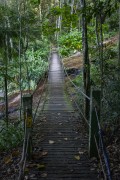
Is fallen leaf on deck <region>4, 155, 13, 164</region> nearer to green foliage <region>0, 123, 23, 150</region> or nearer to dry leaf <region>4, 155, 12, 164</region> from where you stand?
dry leaf <region>4, 155, 12, 164</region>

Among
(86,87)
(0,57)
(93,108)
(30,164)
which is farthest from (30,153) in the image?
(0,57)

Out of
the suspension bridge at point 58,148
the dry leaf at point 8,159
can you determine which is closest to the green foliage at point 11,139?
the suspension bridge at point 58,148

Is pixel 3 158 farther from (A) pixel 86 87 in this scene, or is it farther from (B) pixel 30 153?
(A) pixel 86 87

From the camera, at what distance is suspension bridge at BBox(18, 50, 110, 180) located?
5.57m

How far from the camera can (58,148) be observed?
22.7 feet

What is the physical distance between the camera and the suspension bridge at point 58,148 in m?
5.57

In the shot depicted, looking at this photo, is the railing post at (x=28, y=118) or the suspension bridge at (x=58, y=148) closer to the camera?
the suspension bridge at (x=58, y=148)

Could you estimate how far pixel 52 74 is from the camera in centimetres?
2342

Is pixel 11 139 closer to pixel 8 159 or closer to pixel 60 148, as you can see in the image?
pixel 8 159

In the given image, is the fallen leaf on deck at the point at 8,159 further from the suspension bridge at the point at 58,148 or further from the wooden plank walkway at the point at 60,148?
the wooden plank walkway at the point at 60,148

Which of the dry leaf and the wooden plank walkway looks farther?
the dry leaf

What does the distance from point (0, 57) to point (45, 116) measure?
3.92 meters

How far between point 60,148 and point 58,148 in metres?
0.05

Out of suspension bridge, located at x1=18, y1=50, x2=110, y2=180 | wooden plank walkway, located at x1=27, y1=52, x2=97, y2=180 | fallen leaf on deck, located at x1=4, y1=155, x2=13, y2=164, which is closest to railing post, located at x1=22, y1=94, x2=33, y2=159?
suspension bridge, located at x1=18, y1=50, x2=110, y2=180
